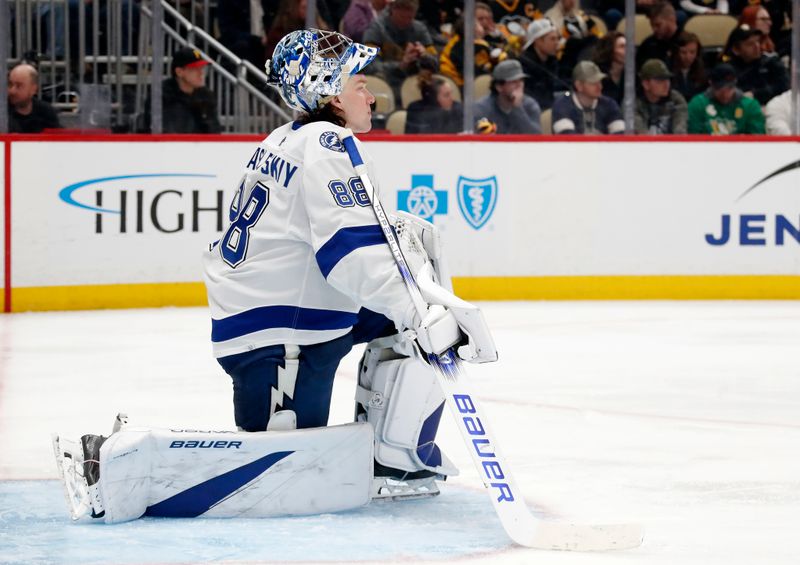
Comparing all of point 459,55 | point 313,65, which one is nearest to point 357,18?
point 459,55

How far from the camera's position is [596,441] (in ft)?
13.8

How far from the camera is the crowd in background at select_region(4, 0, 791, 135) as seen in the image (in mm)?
7898

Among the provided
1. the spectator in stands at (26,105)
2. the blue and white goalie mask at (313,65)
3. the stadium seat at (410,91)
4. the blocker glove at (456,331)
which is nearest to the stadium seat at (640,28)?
the stadium seat at (410,91)

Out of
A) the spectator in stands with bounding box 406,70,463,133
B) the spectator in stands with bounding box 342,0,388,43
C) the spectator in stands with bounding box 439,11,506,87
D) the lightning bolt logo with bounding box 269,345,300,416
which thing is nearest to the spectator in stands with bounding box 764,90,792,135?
the spectator in stands with bounding box 439,11,506,87

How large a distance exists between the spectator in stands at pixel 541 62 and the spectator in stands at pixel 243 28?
1408 mm

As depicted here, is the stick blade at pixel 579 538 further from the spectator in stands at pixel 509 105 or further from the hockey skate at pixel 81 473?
the spectator in stands at pixel 509 105

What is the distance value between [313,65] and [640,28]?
5379 mm

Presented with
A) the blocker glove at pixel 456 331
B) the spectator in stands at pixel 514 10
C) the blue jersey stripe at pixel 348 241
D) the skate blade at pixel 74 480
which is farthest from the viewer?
the spectator in stands at pixel 514 10

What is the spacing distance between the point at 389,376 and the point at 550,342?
322 cm

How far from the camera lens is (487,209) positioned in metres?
8.17

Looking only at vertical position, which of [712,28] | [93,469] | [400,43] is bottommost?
[93,469]

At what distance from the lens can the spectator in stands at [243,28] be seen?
784cm

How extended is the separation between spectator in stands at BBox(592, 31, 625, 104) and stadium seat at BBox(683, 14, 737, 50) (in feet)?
1.69

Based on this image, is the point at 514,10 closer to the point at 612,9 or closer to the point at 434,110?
the point at 612,9
